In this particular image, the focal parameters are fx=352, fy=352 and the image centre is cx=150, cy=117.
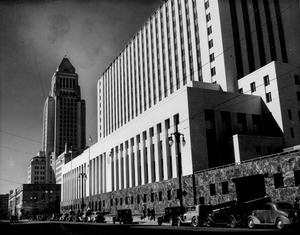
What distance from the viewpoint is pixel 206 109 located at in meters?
52.6

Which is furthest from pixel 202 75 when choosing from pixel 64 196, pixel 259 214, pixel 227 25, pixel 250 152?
pixel 64 196

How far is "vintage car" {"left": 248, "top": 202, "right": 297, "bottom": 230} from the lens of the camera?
22.5 meters

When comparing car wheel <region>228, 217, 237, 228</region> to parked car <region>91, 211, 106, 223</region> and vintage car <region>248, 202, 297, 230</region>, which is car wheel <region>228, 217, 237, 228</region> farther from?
parked car <region>91, 211, 106, 223</region>

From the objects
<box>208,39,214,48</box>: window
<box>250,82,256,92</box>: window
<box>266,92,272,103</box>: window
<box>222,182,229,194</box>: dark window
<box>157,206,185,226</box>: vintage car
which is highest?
<box>208,39,214,48</box>: window

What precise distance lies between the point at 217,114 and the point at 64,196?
85924 mm

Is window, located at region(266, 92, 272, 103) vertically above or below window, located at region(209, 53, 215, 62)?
below

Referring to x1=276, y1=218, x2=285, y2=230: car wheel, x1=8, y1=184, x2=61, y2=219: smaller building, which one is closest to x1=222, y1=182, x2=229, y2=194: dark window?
x1=276, y1=218, x2=285, y2=230: car wheel

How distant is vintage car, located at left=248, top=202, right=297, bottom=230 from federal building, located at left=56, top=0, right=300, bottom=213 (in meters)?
10.6

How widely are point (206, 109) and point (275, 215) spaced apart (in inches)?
1182

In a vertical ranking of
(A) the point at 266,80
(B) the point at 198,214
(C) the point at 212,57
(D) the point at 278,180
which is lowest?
(B) the point at 198,214

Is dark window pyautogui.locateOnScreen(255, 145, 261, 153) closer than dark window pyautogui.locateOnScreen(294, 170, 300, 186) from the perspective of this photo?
No

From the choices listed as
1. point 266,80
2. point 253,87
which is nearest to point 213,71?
point 253,87

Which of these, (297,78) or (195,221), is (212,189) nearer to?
(195,221)

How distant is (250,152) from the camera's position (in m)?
49.4
